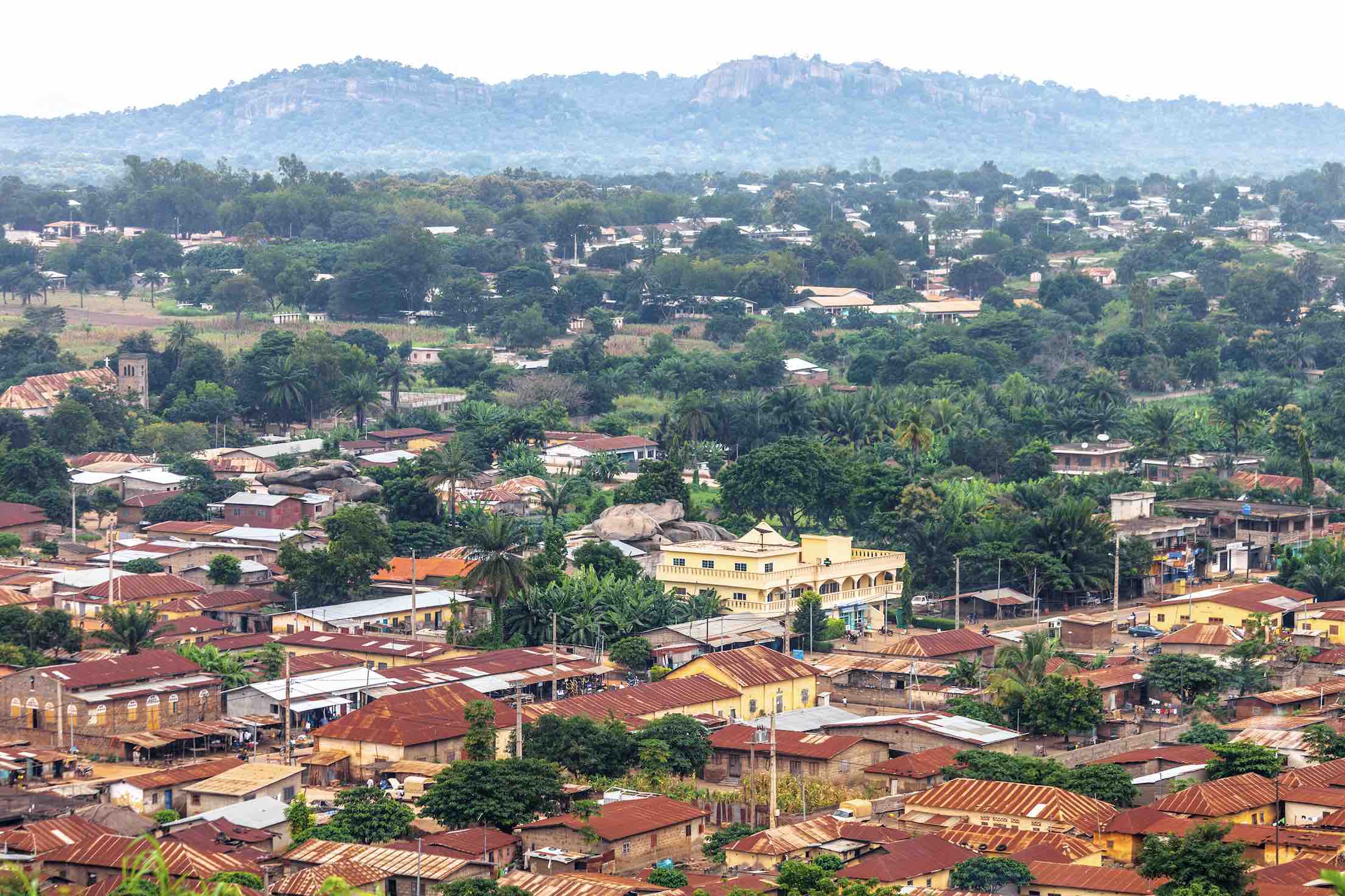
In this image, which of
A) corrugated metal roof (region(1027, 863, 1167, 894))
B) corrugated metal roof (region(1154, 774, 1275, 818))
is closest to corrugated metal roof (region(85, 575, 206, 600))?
corrugated metal roof (region(1154, 774, 1275, 818))

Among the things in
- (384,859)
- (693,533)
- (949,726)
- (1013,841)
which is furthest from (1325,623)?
(384,859)

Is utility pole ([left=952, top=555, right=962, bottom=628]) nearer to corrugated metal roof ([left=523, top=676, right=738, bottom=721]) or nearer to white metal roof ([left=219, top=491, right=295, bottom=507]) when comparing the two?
corrugated metal roof ([left=523, top=676, right=738, bottom=721])

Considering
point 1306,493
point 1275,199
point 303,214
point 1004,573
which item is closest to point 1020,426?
point 1306,493

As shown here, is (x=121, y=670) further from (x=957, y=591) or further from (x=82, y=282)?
(x=82, y=282)

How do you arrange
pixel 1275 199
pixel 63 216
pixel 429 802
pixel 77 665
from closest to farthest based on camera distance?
pixel 429 802 < pixel 77 665 < pixel 63 216 < pixel 1275 199

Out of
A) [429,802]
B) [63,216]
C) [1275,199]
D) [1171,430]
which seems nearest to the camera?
[429,802]

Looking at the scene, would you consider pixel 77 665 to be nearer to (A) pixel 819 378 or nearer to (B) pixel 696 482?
(B) pixel 696 482
